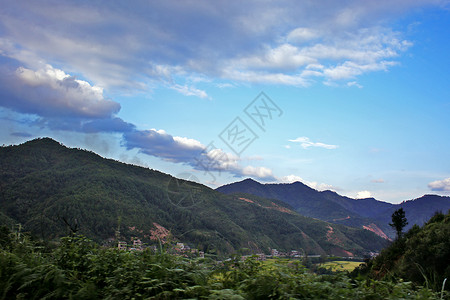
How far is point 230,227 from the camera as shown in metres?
97.7

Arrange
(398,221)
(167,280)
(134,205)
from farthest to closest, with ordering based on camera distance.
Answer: (134,205), (398,221), (167,280)

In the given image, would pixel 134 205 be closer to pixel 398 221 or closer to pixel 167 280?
pixel 398 221

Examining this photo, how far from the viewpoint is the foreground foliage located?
101 inches

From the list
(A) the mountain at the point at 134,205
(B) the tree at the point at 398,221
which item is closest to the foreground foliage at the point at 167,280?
(B) the tree at the point at 398,221

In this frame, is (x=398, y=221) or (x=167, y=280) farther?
(x=398, y=221)

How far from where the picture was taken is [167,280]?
3035 millimetres

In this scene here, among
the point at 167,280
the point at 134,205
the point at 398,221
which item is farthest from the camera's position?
the point at 134,205

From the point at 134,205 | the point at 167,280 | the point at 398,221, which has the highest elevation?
the point at 167,280

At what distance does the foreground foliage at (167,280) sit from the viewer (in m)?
2.57

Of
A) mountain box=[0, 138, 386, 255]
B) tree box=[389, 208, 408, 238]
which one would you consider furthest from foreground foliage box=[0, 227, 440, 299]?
mountain box=[0, 138, 386, 255]

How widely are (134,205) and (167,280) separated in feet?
306

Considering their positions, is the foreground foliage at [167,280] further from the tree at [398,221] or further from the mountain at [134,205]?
the mountain at [134,205]

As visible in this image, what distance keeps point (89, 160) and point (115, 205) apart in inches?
2003

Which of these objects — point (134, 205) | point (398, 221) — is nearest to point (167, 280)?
point (398, 221)
